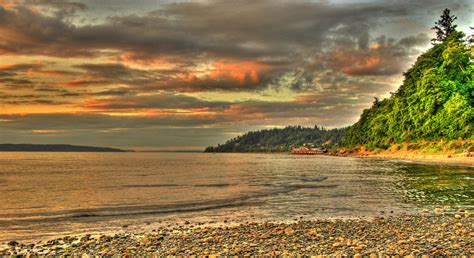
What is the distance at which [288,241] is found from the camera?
1330 centimetres

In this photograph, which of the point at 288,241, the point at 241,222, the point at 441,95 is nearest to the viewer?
the point at 288,241

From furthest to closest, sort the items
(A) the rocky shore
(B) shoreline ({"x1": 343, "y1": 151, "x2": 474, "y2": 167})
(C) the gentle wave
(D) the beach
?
(B) shoreline ({"x1": 343, "y1": 151, "x2": 474, "y2": 167}) < (C) the gentle wave < (D) the beach < (A) the rocky shore

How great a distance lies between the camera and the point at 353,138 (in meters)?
190

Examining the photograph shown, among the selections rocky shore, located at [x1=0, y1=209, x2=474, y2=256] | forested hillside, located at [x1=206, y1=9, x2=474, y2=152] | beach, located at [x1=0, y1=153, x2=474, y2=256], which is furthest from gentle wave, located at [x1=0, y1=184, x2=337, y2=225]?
forested hillside, located at [x1=206, y1=9, x2=474, y2=152]

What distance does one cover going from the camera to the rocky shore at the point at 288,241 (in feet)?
39.2

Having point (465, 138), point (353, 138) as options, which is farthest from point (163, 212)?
point (353, 138)

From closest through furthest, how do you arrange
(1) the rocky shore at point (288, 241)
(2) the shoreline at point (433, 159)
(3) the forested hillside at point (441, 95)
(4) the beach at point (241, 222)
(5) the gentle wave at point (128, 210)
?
(1) the rocky shore at point (288, 241), (4) the beach at point (241, 222), (5) the gentle wave at point (128, 210), (2) the shoreline at point (433, 159), (3) the forested hillside at point (441, 95)

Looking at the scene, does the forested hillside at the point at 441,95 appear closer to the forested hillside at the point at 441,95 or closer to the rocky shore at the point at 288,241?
the forested hillside at the point at 441,95

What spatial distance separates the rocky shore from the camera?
470 inches

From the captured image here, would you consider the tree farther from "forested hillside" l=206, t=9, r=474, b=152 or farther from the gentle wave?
the gentle wave

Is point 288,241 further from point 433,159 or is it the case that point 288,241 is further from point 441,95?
point 441,95

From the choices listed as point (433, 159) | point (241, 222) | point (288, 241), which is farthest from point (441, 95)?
point (288, 241)

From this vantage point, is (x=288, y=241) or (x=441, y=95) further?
(x=441, y=95)

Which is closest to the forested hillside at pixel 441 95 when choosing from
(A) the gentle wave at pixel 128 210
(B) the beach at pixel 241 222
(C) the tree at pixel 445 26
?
(C) the tree at pixel 445 26
